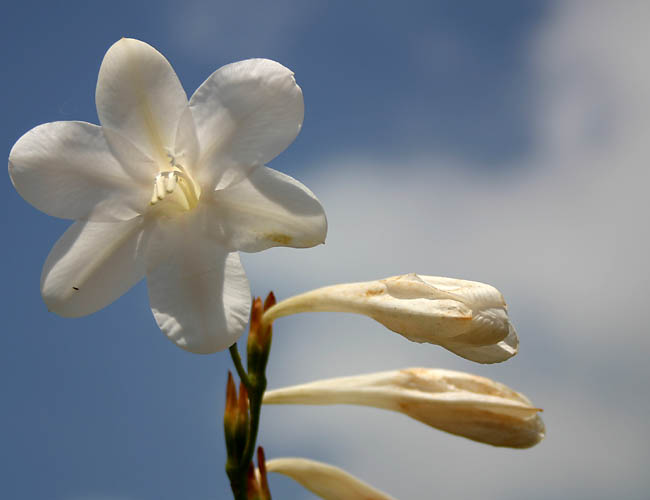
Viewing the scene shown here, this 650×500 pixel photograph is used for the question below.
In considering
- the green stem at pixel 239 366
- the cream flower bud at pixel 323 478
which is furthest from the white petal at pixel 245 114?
the cream flower bud at pixel 323 478

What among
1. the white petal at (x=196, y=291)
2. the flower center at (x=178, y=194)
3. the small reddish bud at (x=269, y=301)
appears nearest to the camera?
the white petal at (x=196, y=291)

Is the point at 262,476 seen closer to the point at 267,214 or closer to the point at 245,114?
the point at 267,214

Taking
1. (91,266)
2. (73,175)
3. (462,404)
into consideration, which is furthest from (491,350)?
(73,175)

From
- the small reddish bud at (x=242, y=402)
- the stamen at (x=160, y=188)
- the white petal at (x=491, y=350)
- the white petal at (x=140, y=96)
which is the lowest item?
the small reddish bud at (x=242, y=402)

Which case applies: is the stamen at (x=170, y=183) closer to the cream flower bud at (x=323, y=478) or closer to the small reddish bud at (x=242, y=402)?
the small reddish bud at (x=242, y=402)

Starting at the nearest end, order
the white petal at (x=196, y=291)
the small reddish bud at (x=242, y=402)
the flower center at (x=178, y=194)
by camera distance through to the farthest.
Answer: the white petal at (x=196, y=291) → the flower center at (x=178, y=194) → the small reddish bud at (x=242, y=402)
